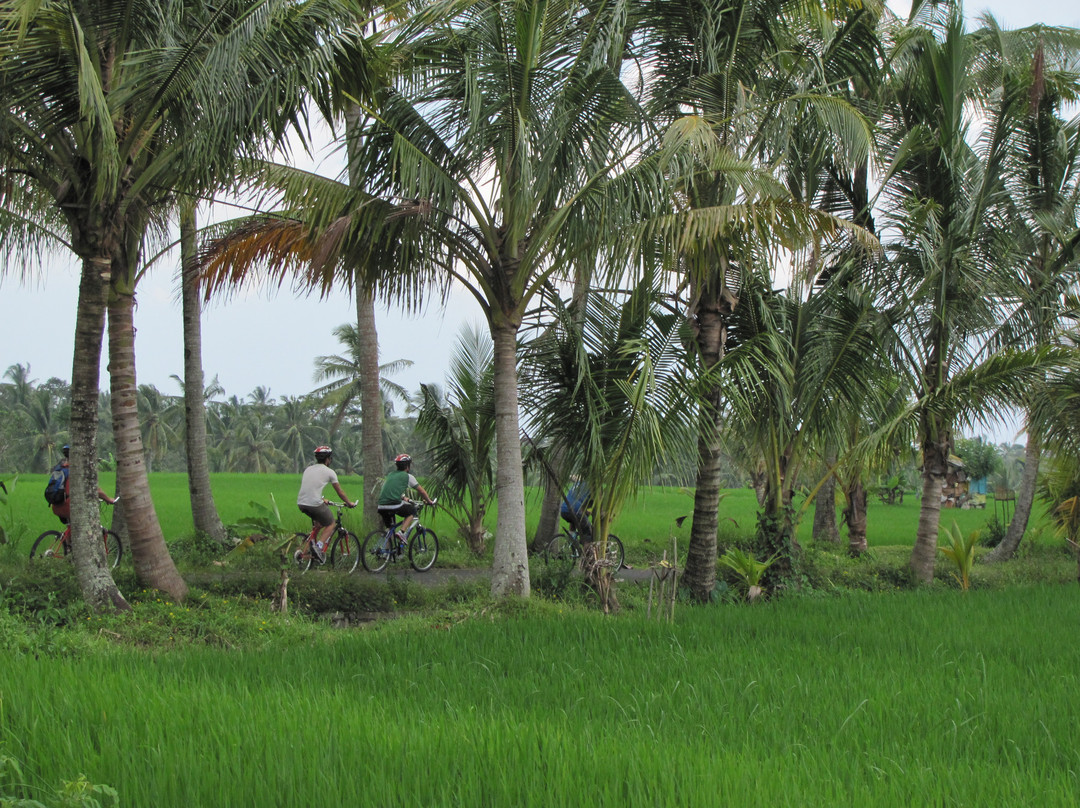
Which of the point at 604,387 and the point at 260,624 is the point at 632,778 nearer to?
the point at 260,624

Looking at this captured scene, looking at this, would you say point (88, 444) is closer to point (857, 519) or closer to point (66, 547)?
point (66, 547)

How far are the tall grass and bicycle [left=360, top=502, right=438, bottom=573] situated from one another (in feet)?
13.7

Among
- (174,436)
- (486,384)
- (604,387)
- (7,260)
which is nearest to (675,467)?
(604,387)

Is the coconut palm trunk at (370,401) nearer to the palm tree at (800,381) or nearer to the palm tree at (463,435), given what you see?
the palm tree at (463,435)

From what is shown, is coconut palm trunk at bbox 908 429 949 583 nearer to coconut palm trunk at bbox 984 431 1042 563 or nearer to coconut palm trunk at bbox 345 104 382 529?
coconut palm trunk at bbox 984 431 1042 563

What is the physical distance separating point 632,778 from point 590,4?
24.2 ft

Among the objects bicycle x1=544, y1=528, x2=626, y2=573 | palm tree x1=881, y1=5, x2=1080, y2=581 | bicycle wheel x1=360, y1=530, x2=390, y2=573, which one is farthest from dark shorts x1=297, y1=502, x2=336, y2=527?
palm tree x1=881, y1=5, x2=1080, y2=581

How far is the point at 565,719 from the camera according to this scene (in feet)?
12.3

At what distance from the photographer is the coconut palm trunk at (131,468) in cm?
728

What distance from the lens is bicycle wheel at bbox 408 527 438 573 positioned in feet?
34.6

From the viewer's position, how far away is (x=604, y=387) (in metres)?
8.18

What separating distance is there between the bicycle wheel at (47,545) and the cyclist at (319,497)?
2.72 meters

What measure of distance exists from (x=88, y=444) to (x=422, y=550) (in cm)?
481

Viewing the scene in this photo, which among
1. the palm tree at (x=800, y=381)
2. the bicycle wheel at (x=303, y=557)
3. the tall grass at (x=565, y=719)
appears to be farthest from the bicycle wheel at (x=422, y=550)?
the tall grass at (x=565, y=719)
